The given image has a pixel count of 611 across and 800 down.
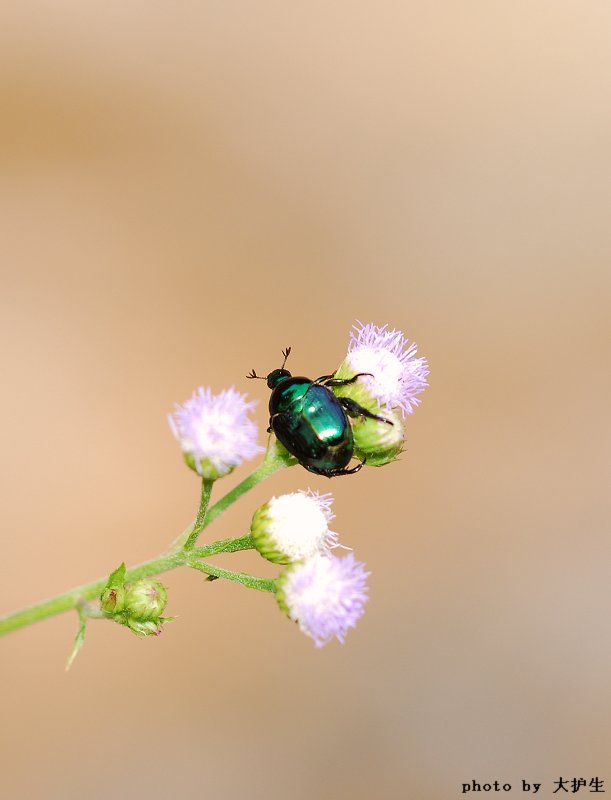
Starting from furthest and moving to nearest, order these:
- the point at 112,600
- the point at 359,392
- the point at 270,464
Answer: the point at 359,392 < the point at 270,464 < the point at 112,600

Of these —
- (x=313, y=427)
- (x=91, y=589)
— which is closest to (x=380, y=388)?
(x=313, y=427)

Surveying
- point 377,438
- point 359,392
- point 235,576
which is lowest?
point 235,576

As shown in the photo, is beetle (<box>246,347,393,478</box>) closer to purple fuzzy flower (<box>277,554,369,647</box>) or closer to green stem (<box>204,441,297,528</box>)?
green stem (<box>204,441,297,528</box>)

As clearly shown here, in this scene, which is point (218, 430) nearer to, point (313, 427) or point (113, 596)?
point (313, 427)

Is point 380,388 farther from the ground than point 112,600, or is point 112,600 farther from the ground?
point 380,388

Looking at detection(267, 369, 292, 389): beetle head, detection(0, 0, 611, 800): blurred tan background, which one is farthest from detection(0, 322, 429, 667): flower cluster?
detection(0, 0, 611, 800): blurred tan background

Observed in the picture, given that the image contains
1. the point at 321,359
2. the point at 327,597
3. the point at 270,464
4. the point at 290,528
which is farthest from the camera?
the point at 321,359

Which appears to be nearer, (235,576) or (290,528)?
(235,576)
